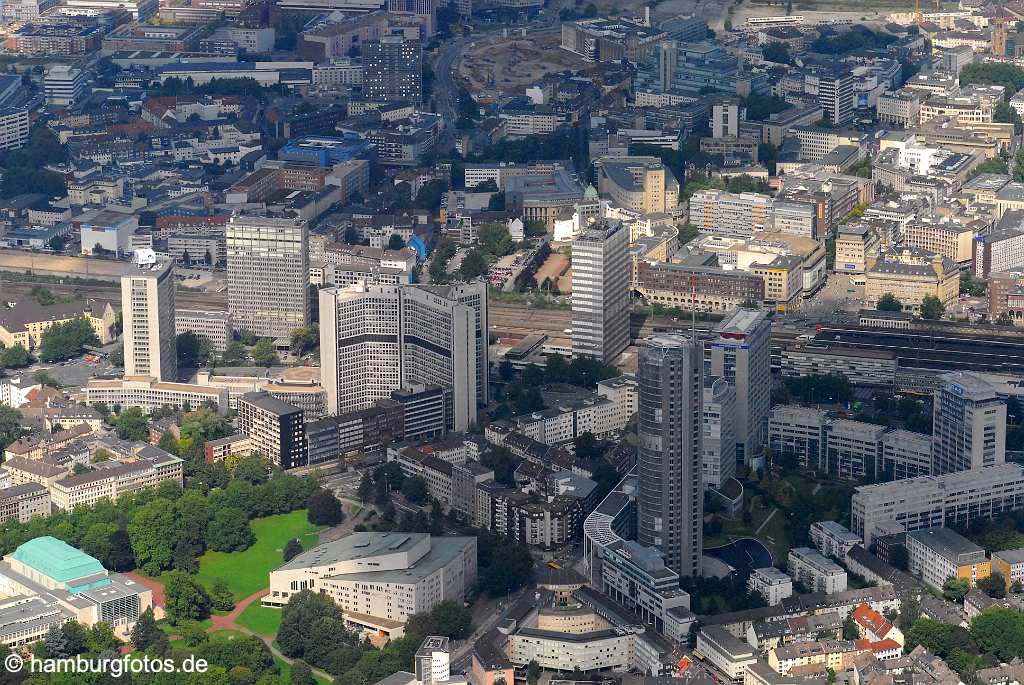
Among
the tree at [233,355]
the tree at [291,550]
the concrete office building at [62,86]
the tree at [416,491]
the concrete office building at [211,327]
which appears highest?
the concrete office building at [62,86]

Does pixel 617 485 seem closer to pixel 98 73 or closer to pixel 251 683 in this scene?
pixel 251 683

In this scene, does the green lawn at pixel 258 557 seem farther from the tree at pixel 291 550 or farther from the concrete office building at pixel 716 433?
the concrete office building at pixel 716 433

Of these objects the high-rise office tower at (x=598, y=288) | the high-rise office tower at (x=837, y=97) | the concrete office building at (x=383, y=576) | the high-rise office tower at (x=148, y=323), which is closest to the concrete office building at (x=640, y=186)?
the high-rise office tower at (x=837, y=97)

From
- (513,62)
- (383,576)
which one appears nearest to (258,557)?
(383,576)

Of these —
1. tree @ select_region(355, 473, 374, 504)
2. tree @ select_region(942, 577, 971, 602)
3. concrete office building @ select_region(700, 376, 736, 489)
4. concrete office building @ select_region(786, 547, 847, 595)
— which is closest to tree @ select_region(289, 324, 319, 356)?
tree @ select_region(355, 473, 374, 504)

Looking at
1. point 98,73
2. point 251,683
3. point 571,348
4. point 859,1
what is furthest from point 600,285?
point 859,1

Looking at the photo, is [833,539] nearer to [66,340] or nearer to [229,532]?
[229,532]
